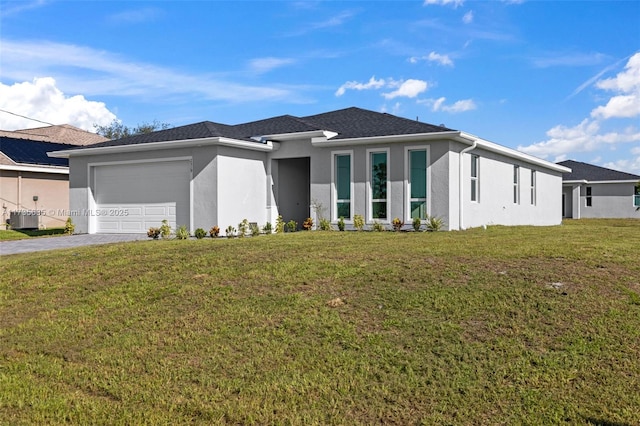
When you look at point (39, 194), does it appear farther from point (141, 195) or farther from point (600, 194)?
point (600, 194)

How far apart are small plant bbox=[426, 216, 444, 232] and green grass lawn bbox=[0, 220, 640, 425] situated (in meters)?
6.42

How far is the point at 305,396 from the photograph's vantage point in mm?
4648

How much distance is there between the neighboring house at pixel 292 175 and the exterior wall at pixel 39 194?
5.63 meters

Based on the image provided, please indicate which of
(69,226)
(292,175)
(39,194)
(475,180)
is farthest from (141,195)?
(475,180)

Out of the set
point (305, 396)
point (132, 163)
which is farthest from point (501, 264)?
point (132, 163)

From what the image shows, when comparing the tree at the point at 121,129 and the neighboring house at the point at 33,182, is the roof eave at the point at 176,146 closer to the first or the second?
the neighboring house at the point at 33,182

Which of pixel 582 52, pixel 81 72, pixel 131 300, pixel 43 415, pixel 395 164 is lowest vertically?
pixel 43 415

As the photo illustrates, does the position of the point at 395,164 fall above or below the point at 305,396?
above

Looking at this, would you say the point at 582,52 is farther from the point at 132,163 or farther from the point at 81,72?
the point at 81,72

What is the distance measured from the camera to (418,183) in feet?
53.3

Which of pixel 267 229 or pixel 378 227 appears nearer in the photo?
pixel 378 227

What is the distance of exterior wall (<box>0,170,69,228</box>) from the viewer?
2303 centimetres

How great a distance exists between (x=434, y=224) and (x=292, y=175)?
6069mm

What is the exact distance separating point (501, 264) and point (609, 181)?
110 feet
